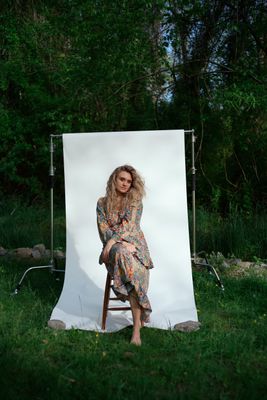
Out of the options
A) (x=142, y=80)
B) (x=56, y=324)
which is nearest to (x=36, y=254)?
(x=56, y=324)

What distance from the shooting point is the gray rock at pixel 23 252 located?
518 centimetres

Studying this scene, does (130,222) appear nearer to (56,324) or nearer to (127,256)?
(127,256)

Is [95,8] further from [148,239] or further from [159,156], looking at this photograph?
[148,239]

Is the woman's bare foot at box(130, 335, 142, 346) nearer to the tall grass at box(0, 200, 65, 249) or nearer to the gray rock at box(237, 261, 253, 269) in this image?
the gray rock at box(237, 261, 253, 269)

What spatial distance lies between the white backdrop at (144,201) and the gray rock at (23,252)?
1187 mm

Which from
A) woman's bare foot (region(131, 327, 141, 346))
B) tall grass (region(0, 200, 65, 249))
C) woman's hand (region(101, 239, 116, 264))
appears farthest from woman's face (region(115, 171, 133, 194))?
tall grass (region(0, 200, 65, 249))

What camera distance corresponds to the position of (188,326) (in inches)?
123

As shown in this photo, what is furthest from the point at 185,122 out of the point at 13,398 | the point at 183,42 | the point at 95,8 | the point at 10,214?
the point at 13,398

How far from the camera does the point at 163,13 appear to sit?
5980 millimetres

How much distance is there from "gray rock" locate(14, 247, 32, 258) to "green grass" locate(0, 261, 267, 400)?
59.9 inches

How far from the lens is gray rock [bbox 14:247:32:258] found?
518 cm

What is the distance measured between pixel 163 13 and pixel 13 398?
4.92 m

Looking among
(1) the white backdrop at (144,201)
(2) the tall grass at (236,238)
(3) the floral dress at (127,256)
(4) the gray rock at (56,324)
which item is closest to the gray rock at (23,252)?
(1) the white backdrop at (144,201)

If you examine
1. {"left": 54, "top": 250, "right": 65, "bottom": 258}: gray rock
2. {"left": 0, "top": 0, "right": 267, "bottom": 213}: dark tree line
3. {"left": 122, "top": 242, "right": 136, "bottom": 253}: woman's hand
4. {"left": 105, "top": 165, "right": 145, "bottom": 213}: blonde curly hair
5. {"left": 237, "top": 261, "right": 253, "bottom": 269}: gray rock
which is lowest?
{"left": 237, "top": 261, "right": 253, "bottom": 269}: gray rock
